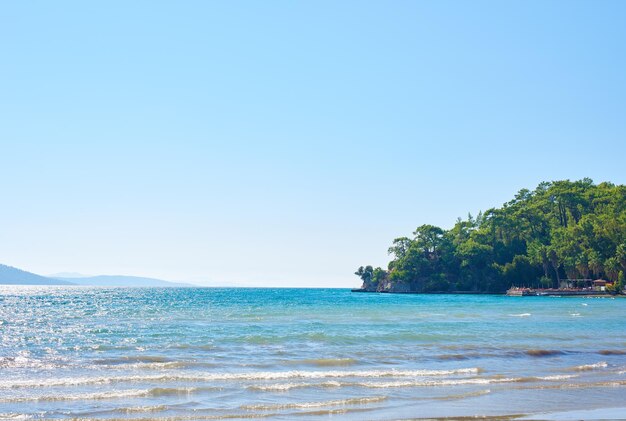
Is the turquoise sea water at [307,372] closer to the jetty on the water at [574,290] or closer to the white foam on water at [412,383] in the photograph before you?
the white foam on water at [412,383]

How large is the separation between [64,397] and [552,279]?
129831 mm

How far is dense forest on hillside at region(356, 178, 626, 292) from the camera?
121 metres

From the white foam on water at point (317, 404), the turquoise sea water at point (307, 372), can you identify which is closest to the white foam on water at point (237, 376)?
the turquoise sea water at point (307, 372)

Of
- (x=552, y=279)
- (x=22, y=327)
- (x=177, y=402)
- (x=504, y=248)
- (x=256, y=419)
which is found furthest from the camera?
(x=504, y=248)

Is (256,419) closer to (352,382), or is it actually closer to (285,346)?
(352,382)

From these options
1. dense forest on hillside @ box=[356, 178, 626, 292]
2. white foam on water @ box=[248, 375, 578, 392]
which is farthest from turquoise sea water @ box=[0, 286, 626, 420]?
dense forest on hillside @ box=[356, 178, 626, 292]

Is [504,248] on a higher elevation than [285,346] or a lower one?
higher

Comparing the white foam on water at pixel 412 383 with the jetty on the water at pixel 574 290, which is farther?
the jetty on the water at pixel 574 290

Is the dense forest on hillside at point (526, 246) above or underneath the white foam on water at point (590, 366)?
above

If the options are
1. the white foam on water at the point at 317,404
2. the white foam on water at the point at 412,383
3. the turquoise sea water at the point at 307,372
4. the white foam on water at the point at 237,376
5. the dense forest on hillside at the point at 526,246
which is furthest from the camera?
the dense forest on hillside at the point at 526,246

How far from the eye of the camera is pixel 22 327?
146 ft

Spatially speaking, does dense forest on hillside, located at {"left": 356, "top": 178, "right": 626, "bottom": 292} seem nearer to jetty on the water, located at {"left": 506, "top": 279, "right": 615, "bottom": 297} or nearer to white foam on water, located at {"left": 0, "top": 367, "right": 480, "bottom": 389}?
jetty on the water, located at {"left": 506, "top": 279, "right": 615, "bottom": 297}

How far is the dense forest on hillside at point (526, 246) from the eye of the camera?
121m

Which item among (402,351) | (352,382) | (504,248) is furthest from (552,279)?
(352,382)
